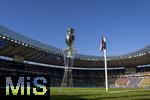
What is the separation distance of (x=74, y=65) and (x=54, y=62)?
Result: 1277cm

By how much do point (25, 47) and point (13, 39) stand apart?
24.5 ft

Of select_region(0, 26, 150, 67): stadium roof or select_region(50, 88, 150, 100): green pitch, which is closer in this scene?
select_region(50, 88, 150, 100): green pitch

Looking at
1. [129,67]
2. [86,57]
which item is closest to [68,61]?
[86,57]

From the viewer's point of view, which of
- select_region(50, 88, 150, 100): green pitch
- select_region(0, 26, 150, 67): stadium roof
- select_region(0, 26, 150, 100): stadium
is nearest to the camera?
select_region(50, 88, 150, 100): green pitch

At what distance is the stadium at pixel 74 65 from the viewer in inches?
3162

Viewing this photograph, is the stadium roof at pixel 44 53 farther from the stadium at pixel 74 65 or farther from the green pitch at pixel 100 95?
the green pitch at pixel 100 95

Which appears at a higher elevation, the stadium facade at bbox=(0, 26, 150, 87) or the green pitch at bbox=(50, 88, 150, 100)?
the stadium facade at bbox=(0, 26, 150, 87)

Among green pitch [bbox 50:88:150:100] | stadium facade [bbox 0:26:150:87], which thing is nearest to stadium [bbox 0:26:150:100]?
stadium facade [bbox 0:26:150:87]

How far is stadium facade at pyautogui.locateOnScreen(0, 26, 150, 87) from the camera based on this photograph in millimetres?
79188

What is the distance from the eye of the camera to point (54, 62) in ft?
343

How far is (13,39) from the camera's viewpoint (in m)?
72.7

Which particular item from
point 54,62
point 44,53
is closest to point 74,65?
point 54,62

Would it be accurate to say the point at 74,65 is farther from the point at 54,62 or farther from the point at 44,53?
the point at 44,53

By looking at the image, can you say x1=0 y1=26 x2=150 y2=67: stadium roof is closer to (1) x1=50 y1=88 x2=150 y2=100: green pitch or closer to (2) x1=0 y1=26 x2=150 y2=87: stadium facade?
(2) x1=0 y1=26 x2=150 y2=87: stadium facade
